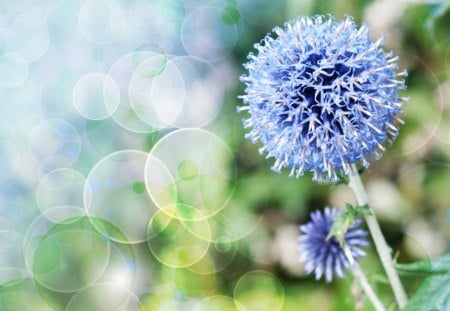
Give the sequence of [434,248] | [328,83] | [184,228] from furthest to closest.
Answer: [184,228]
[434,248]
[328,83]

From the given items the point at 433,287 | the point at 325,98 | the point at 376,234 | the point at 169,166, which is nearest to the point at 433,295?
the point at 433,287

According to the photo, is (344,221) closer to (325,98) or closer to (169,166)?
(325,98)

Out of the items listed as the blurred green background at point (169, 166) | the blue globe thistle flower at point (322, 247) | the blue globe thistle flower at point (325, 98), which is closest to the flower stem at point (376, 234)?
the blue globe thistle flower at point (325, 98)

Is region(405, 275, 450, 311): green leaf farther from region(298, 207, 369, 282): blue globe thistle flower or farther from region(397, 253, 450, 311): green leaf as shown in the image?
region(298, 207, 369, 282): blue globe thistle flower

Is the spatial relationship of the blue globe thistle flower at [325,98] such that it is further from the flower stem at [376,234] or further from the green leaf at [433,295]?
the green leaf at [433,295]

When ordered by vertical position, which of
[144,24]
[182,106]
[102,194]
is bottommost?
[102,194]

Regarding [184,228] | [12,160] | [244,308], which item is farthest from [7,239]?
[244,308]

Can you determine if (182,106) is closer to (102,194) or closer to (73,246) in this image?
(102,194)

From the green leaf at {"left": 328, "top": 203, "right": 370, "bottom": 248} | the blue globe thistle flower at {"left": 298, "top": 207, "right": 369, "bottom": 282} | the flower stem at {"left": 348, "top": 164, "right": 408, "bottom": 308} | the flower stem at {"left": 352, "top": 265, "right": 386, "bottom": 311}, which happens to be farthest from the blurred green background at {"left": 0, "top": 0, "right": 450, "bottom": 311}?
the green leaf at {"left": 328, "top": 203, "right": 370, "bottom": 248}
